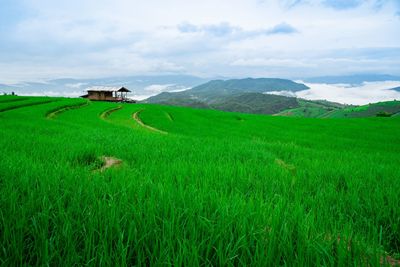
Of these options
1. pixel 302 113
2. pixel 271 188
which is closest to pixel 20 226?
pixel 271 188

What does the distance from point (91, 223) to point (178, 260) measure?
0.70 metres

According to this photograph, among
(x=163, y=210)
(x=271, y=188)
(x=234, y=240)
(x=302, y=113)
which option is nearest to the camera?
(x=234, y=240)

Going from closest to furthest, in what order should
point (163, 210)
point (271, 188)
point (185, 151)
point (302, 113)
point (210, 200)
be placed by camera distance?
point (163, 210) < point (210, 200) < point (271, 188) < point (185, 151) < point (302, 113)

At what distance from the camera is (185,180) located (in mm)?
3693

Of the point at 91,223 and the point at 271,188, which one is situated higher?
the point at 91,223

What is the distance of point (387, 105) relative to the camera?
128750 millimetres

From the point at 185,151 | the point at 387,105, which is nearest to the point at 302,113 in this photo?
the point at 387,105

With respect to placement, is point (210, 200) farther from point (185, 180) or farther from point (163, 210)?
point (185, 180)

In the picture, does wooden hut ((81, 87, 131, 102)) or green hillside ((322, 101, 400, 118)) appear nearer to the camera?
wooden hut ((81, 87, 131, 102))

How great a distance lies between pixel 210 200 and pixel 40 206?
56.6 inches

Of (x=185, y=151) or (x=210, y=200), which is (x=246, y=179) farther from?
(x=185, y=151)

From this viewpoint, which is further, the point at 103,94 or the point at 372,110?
the point at 372,110

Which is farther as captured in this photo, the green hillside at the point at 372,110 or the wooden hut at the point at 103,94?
the green hillside at the point at 372,110

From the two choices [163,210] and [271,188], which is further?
[271,188]
